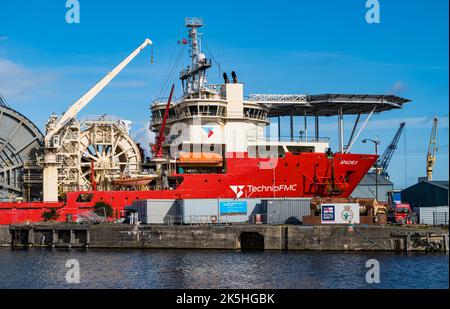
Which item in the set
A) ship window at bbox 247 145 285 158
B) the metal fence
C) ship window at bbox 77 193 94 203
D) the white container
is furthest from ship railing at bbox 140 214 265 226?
the metal fence

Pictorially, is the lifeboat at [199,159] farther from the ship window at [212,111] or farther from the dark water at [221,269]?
the dark water at [221,269]

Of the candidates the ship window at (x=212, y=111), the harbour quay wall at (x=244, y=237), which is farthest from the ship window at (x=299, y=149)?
the harbour quay wall at (x=244, y=237)

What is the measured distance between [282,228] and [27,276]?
1784 cm

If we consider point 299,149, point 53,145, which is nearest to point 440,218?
point 299,149

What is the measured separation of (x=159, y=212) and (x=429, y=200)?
94.8 ft

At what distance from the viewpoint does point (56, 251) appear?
1809 inches

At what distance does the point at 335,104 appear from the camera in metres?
58.1

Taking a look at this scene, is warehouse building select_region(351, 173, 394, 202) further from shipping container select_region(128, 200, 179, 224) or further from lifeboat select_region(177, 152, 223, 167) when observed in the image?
shipping container select_region(128, 200, 179, 224)

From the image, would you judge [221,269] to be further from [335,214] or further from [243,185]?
[243,185]

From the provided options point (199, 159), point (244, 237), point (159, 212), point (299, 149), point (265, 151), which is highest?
point (299, 149)

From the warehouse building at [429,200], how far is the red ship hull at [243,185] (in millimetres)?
6944

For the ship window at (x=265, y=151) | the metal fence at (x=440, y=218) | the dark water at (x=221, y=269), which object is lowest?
the dark water at (x=221, y=269)

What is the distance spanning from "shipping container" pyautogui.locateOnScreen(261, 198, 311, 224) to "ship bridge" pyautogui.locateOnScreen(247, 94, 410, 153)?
9791 mm

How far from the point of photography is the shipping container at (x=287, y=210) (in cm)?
4744
